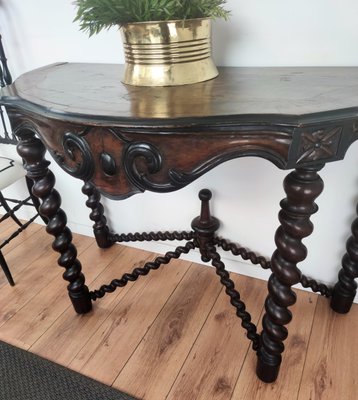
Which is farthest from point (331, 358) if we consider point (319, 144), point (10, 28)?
point (10, 28)

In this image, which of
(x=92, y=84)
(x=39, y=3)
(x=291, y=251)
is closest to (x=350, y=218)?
(x=291, y=251)

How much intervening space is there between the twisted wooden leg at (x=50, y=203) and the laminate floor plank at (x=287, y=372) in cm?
57

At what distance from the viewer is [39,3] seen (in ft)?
3.58

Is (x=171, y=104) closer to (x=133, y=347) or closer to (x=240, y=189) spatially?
(x=240, y=189)

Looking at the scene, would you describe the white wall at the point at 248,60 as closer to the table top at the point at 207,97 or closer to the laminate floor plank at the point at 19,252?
the table top at the point at 207,97

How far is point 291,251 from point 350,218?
463 millimetres

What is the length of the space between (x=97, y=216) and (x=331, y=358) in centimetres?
97

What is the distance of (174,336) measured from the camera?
107 cm

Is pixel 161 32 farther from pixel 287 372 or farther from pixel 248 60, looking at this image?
pixel 287 372

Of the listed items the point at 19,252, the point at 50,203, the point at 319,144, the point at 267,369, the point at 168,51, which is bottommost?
the point at 19,252

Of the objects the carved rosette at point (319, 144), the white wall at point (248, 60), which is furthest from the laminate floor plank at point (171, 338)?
the carved rosette at point (319, 144)

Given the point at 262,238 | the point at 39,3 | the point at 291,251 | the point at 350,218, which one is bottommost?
the point at 262,238

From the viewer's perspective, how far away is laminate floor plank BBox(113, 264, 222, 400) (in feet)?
3.10

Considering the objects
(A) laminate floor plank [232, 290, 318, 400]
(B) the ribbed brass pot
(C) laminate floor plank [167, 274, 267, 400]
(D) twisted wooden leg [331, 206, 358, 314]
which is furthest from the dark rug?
(B) the ribbed brass pot
